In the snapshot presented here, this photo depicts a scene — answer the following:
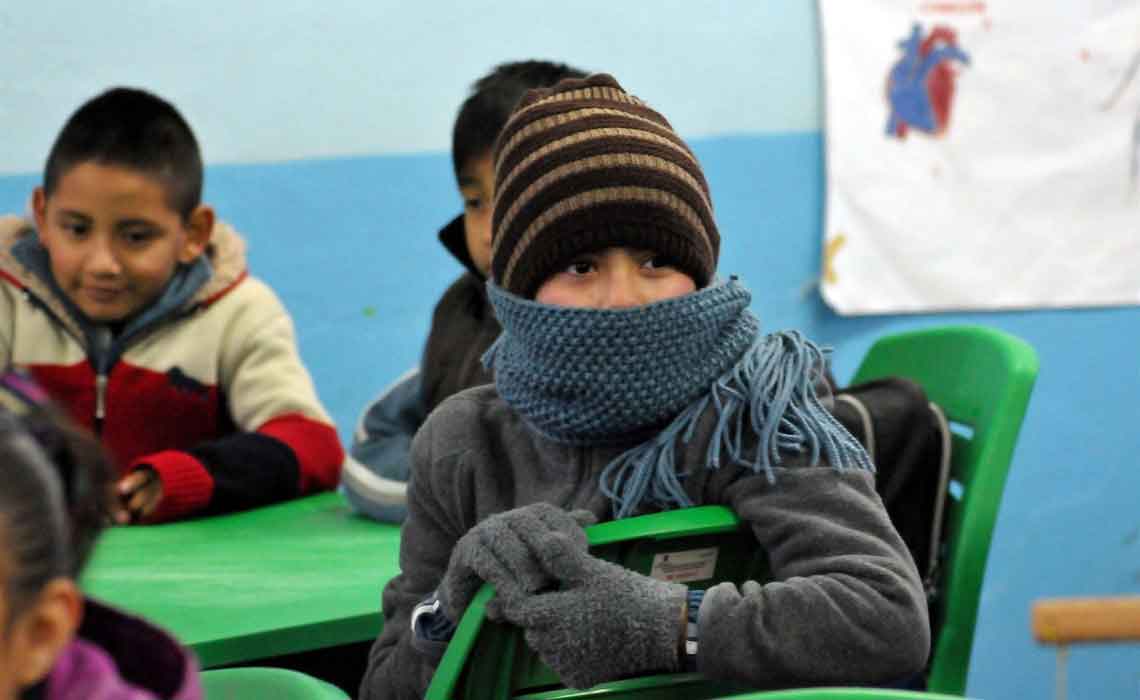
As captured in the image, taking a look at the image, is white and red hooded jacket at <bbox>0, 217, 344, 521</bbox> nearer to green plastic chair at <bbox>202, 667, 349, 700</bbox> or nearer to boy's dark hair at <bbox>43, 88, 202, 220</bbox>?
boy's dark hair at <bbox>43, 88, 202, 220</bbox>

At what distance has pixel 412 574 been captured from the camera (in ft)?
4.51

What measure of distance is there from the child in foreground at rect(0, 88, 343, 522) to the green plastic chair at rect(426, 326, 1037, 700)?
2.75 ft

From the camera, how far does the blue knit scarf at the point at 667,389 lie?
49.6 inches

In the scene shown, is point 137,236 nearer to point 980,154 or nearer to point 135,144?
point 135,144

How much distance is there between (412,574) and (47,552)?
0.65 m

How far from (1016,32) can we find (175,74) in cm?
161

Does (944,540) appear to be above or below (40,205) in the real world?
below

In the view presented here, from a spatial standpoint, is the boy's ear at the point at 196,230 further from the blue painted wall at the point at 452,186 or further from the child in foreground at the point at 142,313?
the blue painted wall at the point at 452,186

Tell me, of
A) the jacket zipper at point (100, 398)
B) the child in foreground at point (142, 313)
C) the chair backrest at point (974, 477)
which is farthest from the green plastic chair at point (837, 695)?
the jacket zipper at point (100, 398)

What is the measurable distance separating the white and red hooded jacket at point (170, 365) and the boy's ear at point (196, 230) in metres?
0.02

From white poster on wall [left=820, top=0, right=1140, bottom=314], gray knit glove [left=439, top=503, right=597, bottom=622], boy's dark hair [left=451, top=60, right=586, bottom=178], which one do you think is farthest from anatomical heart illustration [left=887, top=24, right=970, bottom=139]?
gray knit glove [left=439, top=503, right=597, bottom=622]

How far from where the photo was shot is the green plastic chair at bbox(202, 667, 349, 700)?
0.96 meters

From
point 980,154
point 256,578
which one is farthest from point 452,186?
point 256,578

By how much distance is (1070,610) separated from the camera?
0.69 m
